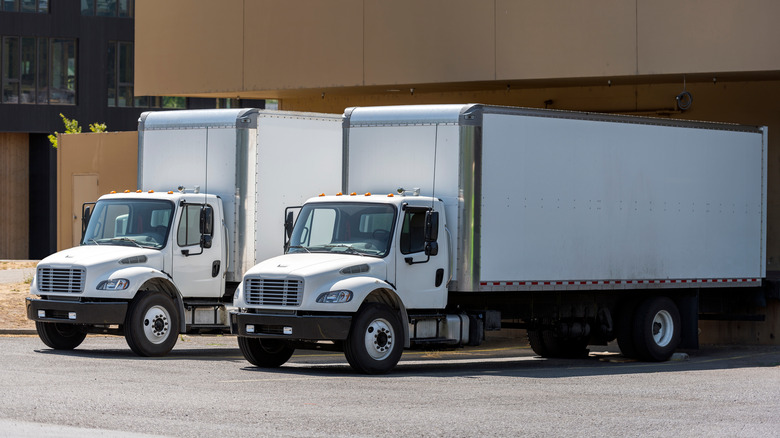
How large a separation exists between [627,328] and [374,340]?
16.9ft

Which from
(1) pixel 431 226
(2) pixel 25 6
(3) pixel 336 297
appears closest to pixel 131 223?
(3) pixel 336 297

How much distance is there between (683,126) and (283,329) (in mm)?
7478

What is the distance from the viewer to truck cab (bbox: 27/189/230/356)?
18328mm

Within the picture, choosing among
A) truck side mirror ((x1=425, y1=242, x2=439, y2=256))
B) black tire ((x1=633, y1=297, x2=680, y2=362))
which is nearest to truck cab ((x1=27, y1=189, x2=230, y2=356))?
truck side mirror ((x1=425, y1=242, x2=439, y2=256))

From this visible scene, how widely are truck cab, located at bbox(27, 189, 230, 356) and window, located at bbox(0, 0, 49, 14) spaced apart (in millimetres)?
38373

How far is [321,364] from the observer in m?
18.8

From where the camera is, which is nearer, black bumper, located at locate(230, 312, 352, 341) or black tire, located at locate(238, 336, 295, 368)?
black bumper, located at locate(230, 312, 352, 341)

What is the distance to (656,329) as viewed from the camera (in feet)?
66.4

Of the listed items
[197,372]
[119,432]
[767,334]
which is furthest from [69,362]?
[767,334]

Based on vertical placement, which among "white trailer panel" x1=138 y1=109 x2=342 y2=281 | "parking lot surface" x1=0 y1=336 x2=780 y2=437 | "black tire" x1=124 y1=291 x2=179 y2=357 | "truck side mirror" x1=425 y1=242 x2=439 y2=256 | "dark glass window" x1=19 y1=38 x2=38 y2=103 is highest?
"dark glass window" x1=19 y1=38 x2=38 y2=103

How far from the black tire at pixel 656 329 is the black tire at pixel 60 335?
26.9 ft

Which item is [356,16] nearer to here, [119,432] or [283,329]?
[283,329]

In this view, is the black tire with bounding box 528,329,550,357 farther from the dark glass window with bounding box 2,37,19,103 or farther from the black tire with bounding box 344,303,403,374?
the dark glass window with bounding box 2,37,19,103

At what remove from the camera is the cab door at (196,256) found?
19.3 m
